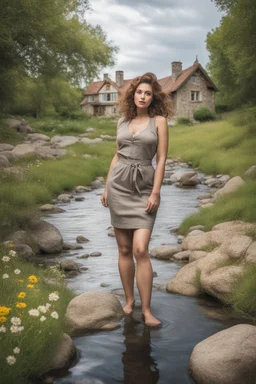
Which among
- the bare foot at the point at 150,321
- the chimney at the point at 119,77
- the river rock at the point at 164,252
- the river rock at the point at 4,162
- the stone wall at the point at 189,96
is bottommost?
the river rock at the point at 164,252

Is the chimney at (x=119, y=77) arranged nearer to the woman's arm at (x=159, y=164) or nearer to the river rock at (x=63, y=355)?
the woman's arm at (x=159, y=164)

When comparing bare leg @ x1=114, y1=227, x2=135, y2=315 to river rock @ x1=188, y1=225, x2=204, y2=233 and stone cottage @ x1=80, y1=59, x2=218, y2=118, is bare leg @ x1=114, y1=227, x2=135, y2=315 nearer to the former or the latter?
river rock @ x1=188, y1=225, x2=204, y2=233

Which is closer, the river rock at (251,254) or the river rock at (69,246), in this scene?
A: the river rock at (251,254)

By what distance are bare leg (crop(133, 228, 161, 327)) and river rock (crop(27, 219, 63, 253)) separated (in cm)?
398

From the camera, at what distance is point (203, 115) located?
160 feet

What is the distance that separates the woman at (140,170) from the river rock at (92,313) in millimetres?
406

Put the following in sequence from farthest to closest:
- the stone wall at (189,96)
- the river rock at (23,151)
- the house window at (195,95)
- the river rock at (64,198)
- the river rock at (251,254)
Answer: the house window at (195,95)
the stone wall at (189,96)
the river rock at (23,151)
the river rock at (64,198)
the river rock at (251,254)

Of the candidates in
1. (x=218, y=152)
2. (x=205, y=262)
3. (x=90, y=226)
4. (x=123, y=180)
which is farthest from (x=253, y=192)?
(x=218, y=152)

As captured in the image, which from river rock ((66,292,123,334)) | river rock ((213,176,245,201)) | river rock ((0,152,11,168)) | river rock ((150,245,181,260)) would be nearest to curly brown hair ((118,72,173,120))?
river rock ((66,292,123,334))

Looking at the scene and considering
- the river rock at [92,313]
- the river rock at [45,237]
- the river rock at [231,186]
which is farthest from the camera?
the river rock at [231,186]

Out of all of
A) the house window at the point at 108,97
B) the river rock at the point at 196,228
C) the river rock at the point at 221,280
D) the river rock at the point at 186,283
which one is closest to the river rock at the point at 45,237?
the river rock at the point at 196,228

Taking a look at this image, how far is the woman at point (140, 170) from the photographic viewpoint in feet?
17.4

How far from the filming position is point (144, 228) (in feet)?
17.3

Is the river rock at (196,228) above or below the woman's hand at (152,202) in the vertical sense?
below
